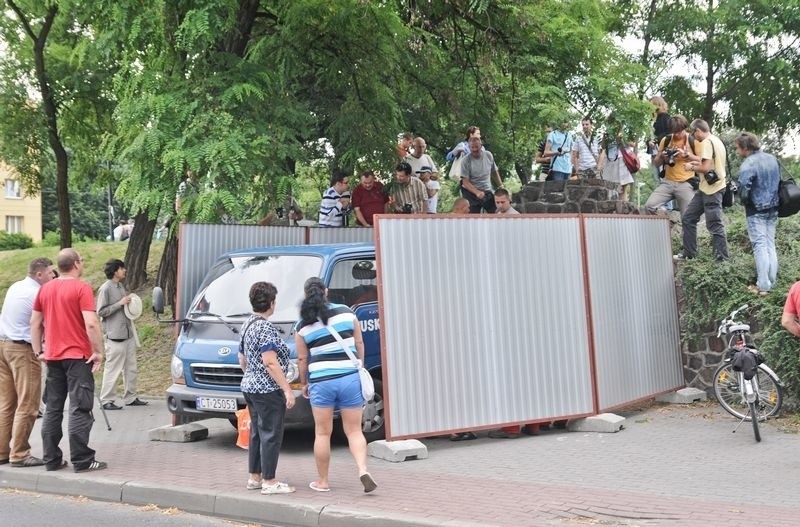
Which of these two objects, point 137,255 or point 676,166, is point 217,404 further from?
point 137,255

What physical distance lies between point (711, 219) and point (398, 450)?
5589mm

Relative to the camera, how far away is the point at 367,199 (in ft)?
48.3

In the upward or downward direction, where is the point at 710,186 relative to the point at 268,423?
upward

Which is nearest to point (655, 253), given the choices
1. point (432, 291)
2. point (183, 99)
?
point (432, 291)

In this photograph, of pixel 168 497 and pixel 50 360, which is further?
pixel 50 360

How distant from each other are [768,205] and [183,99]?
7.63 m

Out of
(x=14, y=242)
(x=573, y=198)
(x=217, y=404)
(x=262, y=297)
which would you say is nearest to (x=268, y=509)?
(x=262, y=297)

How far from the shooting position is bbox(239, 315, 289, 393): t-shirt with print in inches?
287

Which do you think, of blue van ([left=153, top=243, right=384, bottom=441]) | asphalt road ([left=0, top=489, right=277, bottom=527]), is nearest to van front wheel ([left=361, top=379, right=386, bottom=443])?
blue van ([left=153, top=243, right=384, bottom=441])

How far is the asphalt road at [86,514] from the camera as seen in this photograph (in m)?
7.02

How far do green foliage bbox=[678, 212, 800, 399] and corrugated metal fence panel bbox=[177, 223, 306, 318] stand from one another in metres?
5.34

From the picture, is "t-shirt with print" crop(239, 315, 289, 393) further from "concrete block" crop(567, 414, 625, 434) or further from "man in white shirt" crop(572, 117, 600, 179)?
"man in white shirt" crop(572, 117, 600, 179)

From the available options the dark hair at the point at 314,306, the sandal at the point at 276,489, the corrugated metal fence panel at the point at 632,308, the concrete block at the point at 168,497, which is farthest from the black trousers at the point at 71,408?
the corrugated metal fence panel at the point at 632,308

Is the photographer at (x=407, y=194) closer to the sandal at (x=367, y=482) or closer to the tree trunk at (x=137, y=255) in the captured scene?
the tree trunk at (x=137, y=255)
